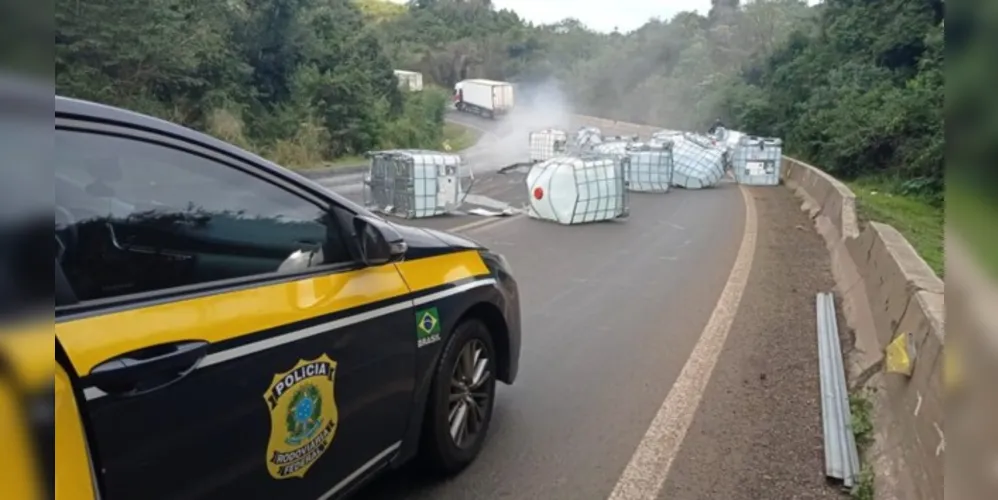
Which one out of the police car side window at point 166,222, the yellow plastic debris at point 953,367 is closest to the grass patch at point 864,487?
the police car side window at point 166,222

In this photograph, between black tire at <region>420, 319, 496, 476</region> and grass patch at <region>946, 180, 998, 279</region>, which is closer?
grass patch at <region>946, 180, 998, 279</region>

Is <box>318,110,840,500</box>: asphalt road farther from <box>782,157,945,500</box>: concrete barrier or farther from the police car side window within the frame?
the police car side window

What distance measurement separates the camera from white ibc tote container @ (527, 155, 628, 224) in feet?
46.4

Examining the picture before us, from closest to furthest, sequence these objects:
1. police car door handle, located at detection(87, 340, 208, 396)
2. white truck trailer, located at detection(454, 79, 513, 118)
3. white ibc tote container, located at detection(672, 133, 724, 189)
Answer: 1. police car door handle, located at detection(87, 340, 208, 396)
2. white ibc tote container, located at detection(672, 133, 724, 189)
3. white truck trailer, located at detection(454, 79, 513, 118)

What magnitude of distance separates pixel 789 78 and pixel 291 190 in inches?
1535

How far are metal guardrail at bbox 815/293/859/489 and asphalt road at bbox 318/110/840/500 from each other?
71 mm

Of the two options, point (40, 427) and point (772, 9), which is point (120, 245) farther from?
point (772, 9)

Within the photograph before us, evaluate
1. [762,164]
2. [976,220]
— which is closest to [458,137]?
[762,164]

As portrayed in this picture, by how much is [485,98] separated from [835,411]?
214 feet

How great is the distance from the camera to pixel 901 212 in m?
14.8

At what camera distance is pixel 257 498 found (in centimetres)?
262

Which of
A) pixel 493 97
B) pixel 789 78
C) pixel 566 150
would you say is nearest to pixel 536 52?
pixel 493 97

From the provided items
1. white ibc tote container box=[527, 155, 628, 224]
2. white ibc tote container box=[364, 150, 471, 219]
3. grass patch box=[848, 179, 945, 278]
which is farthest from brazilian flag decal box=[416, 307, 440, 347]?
white ibc tote container box=[364, 150, 471, 219]

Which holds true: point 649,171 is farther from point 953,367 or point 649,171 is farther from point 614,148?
point 953,367
